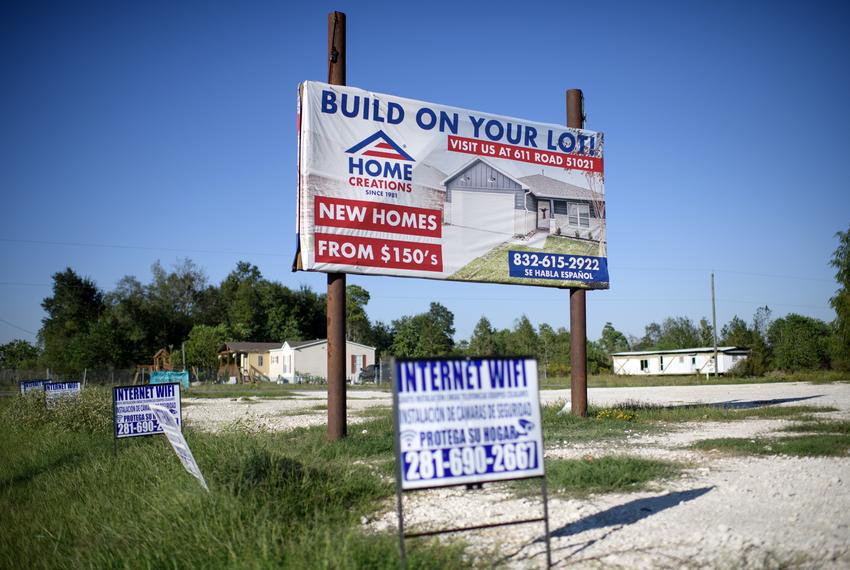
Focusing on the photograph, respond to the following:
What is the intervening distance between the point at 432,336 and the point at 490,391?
73314 millimetres

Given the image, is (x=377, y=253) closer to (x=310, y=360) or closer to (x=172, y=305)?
(x=310, y=360)

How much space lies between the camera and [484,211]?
13.5 m

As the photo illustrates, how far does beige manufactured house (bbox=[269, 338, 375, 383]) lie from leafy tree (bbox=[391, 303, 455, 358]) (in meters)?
4.16

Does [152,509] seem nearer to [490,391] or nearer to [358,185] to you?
[490,391]

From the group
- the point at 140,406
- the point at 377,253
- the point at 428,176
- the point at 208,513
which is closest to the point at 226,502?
the point at 208,513

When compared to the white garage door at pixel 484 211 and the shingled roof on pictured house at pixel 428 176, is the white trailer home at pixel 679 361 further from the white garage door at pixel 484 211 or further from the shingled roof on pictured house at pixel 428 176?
the shingled roof on pictured house at pixel 428 176

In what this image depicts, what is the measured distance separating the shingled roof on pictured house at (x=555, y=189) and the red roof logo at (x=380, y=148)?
114 inches

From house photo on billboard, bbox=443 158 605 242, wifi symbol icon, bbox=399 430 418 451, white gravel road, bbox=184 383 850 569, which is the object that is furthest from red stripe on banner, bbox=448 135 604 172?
wifi symbol icon, bbox=399 430 418 451

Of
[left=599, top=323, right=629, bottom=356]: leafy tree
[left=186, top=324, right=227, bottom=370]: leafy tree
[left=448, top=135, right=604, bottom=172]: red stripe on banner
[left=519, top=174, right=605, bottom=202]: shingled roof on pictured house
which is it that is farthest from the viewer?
[left=599, top=323, right=629, bottom=356]: leafy tree

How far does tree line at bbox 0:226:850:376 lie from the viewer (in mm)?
67812

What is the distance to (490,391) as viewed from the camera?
4926 millimetres

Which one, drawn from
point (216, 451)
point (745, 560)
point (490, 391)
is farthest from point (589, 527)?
point (216, 451)

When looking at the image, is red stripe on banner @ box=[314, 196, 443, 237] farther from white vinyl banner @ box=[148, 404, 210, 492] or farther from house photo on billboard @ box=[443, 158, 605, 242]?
white vinyl banner @ box=[148, 404, 210, 492]

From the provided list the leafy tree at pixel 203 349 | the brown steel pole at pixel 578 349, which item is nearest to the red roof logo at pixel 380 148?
the brown steel pole at pixel 578 349
